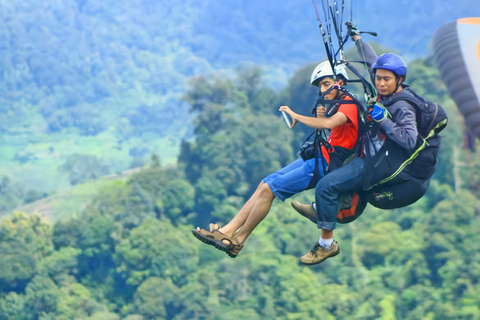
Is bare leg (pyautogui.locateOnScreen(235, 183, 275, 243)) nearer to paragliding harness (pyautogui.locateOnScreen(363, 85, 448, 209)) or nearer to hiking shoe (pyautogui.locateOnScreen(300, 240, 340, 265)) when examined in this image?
hiking shoe (pyautogui.locateOnScreen(300, 240, 340, 265))

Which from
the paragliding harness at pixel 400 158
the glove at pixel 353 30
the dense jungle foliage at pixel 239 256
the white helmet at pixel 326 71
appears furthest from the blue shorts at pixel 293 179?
the dense jungle foliage at pixel 239 256

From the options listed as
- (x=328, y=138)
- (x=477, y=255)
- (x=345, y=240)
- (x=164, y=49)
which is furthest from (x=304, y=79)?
(x=328, y=138)

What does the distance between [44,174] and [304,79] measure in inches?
1398

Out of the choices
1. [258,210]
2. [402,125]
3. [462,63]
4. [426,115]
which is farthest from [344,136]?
[462,63]

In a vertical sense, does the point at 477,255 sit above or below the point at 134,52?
below

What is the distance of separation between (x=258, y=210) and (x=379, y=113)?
166cm

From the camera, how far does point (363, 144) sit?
7.95 meters

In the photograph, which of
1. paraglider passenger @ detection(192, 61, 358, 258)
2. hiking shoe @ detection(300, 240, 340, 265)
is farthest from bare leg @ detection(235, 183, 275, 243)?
hiking shoe @ detection(300, 240, 340, 265)

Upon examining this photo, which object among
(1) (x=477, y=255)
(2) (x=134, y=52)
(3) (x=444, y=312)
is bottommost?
(3) (x=444, y=312)

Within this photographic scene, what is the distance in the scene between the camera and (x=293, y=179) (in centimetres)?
803

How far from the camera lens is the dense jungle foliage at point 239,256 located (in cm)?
5612

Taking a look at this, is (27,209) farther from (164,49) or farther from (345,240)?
(164,49)

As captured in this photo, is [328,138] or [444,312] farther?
[444,312]

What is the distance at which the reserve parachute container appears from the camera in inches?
1158
